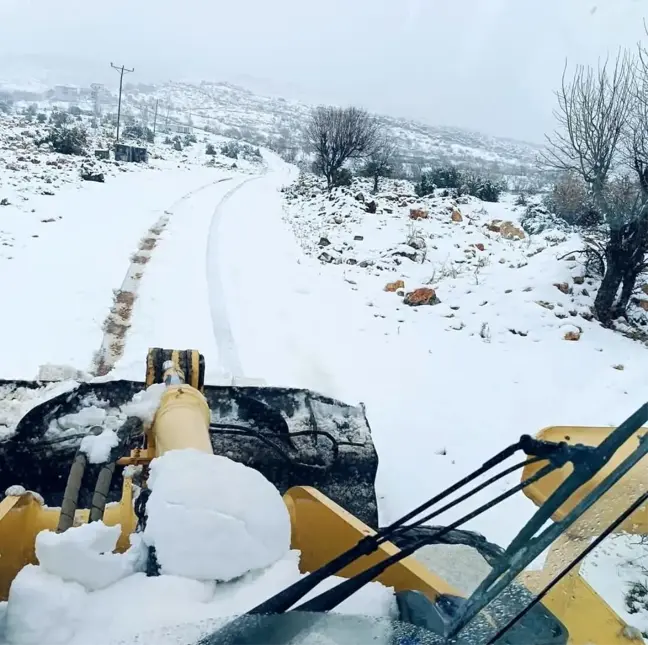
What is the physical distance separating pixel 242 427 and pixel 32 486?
127 cm

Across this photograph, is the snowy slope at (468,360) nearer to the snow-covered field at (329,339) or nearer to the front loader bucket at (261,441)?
the snow-covered field at (329,339)

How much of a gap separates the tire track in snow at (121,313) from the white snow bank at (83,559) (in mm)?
4448

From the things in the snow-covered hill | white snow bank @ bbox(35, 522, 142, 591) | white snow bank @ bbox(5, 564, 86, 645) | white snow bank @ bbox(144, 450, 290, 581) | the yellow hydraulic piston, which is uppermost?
white snow bank @ bbox(144, 450, 290, 581)

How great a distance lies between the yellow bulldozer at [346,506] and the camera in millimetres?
1315

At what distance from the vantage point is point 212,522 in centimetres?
168

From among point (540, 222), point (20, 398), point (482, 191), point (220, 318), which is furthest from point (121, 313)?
point (482, 191)

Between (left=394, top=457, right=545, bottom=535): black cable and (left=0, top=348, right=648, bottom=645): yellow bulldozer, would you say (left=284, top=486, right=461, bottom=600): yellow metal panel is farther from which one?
(left=394, top=457, right=545, bottom=535): black cable

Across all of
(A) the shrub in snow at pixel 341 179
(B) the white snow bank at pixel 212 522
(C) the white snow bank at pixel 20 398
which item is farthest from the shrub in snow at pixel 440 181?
(B) the white snow bank at pixel 212 522

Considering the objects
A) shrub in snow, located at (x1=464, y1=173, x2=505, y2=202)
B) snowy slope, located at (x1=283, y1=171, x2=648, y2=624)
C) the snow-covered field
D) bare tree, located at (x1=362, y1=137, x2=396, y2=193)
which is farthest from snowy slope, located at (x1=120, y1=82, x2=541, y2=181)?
the snow-covered field

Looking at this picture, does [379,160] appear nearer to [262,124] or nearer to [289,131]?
[289,131]

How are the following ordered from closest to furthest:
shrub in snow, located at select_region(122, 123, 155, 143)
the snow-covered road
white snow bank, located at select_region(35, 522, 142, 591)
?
white snow bank, located at select_region(35, 522, 142, 591)
the snow-covered road
shrub in snow, located at select_region(122, 123, 155, 143)

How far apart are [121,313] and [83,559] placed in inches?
251

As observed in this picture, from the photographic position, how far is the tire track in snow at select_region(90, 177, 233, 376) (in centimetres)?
626

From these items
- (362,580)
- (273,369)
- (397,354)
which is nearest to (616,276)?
(397,354)
